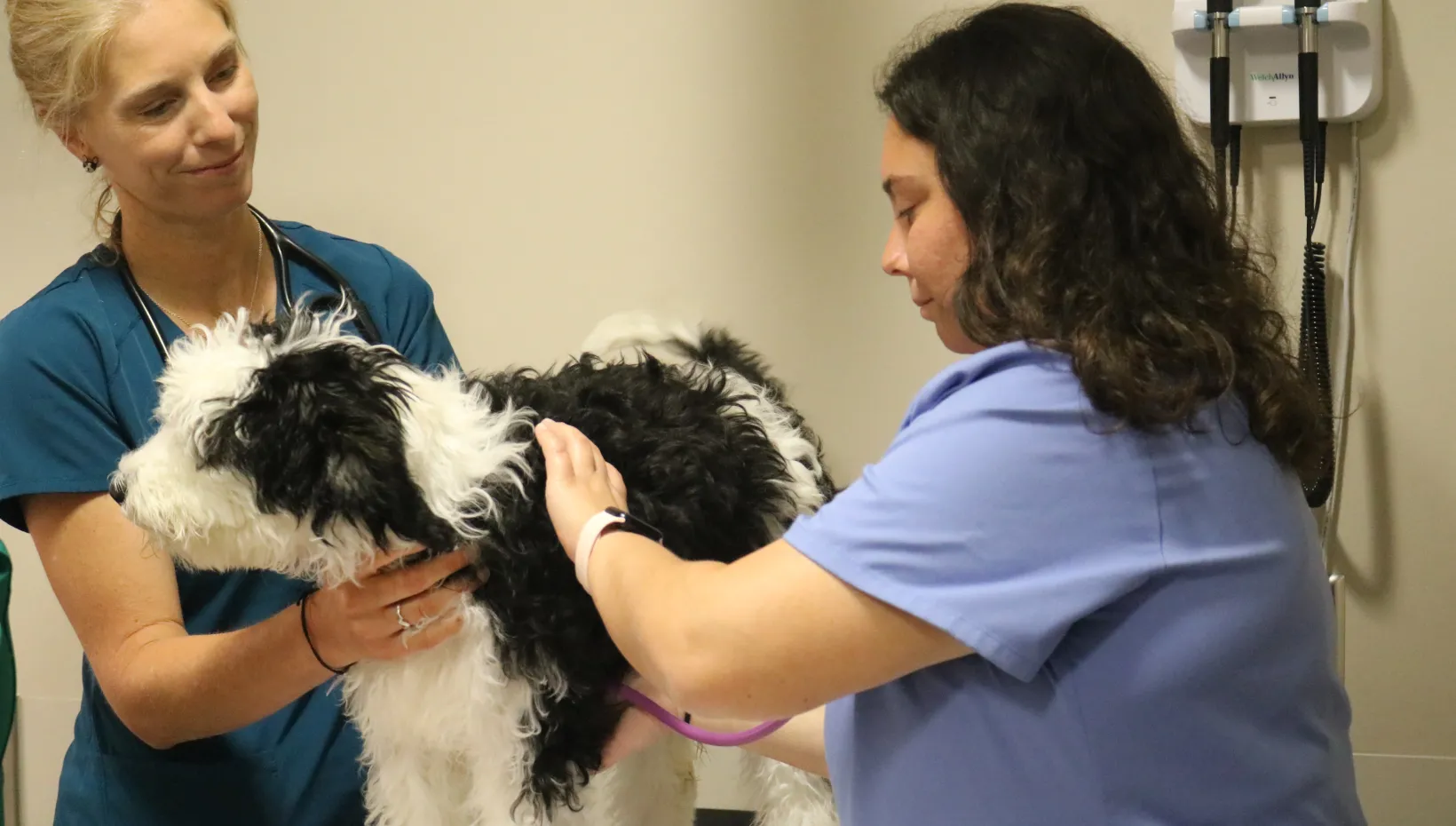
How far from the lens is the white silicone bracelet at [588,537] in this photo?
107 centimetres

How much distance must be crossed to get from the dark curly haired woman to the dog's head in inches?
6.7

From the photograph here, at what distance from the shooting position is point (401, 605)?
1.17 m

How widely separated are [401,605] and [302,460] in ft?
0.59

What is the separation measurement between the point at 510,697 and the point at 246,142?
78 centimetres

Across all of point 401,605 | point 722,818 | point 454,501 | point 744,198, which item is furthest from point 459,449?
point 722,818

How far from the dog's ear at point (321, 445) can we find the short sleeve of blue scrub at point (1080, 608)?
1.26 ft

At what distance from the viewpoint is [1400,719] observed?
6.33 ft

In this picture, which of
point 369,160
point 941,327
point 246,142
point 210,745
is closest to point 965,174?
point 941,327

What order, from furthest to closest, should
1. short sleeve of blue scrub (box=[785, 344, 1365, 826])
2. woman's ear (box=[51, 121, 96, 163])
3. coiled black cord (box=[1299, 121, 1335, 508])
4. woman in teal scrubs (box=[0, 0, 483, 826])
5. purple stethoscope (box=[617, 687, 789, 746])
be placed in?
coiled black cord (box=[1299, 121, 1335, 508]) → woman's ear (box=[51, 121, 96, 163]) → woman in teal scrubs (box=[0, 0, 483, 826]) → purple stethoscope (box=[617, 687, 789, 746]) → short sleeve of blue scrub (box=[785, 344, 1365, 826])

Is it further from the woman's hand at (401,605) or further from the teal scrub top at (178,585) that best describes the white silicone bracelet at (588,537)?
the teal scrub top at (178,585)

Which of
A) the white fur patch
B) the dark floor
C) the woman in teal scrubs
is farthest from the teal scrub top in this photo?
the dark floor

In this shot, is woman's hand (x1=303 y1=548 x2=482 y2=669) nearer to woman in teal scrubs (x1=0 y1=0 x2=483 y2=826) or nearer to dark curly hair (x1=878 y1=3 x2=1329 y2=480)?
woman in teal scrubs (x1=0 y1=0 x2=483 y2=826)

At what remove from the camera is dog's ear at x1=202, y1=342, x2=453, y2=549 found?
3.52ft

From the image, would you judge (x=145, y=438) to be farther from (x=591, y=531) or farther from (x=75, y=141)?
(x=591, y=531)
